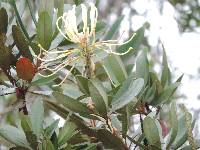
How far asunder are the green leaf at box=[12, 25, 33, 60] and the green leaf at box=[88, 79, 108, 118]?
203 mm

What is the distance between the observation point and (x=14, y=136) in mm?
894

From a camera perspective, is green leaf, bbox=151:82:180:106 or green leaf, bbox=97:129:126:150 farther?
green leaf, bbox=151:82:180:106

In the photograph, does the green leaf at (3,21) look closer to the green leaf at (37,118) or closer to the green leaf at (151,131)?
the green leaf at (37,118)

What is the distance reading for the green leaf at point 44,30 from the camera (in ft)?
2.96

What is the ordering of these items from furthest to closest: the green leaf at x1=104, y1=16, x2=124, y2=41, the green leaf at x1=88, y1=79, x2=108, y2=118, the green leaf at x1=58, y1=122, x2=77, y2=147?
the green leaf at x1=104, y1=16, x2=124, y2=41
the green leaf at x1=58, y1=122, x2=77, y2=147
the green leaf at x1=88, y1=79, x2=108, y2=118

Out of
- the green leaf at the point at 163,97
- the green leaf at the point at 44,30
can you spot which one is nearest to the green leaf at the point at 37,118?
the green leaf at the point at 44,30

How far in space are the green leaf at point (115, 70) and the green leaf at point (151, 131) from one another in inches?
5.6

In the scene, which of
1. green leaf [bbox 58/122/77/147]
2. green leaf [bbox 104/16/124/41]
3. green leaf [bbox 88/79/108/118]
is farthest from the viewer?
green leaf [bbox 104/16/124/41]

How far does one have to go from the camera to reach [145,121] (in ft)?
2.65

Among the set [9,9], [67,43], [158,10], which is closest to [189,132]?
[67,43]

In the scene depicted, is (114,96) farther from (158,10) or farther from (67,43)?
(158,10)

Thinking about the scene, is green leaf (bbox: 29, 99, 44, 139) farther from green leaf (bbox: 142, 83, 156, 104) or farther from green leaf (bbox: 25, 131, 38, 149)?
green leaf (bbox: 142, 83, 156, 104)

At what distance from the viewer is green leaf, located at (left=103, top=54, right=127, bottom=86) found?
3.06 ft

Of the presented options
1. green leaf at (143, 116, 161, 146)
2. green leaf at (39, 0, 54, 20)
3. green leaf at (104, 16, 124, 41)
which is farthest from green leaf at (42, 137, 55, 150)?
green leaf at (104, 16, 124, 41)
